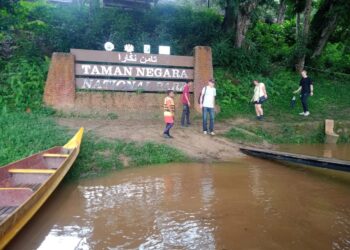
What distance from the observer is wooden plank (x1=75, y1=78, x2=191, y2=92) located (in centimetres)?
1358

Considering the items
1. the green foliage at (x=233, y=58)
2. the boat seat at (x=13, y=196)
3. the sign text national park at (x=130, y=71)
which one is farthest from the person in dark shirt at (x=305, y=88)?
the boat seat at (x=13, y=196)

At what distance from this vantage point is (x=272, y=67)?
20047mm

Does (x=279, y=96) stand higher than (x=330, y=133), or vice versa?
(x=279, y=96)

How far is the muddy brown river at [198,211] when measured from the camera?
527 cm

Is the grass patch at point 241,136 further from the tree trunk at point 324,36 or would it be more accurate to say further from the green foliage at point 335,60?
the tree trunk at point 324,36

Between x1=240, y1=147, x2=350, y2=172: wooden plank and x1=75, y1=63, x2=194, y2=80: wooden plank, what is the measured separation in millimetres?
4899

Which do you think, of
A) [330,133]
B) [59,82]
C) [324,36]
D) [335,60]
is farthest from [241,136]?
[335,60]

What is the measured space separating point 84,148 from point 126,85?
476 cm

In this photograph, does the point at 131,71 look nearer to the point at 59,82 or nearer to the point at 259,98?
the point at 59,82

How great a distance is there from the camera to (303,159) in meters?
9.02

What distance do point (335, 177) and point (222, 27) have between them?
13563 mm

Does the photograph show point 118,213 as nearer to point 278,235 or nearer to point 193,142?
point 278,235

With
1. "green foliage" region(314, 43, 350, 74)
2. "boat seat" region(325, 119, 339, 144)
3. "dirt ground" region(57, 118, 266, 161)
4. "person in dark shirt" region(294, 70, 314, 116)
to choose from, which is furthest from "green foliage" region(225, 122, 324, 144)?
"green foliage" region(314, 43, 350, 74)

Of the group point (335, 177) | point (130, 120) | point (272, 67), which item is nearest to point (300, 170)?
point (335, 177)
